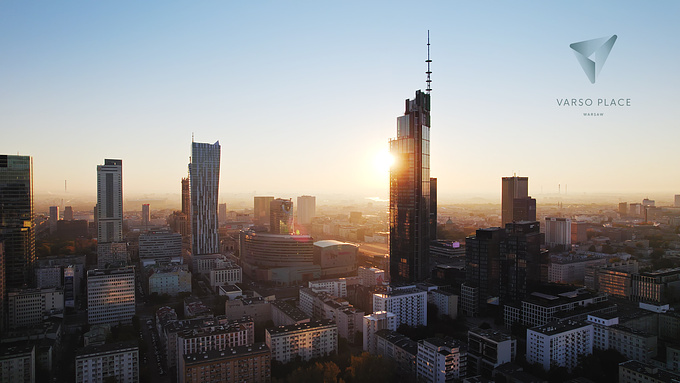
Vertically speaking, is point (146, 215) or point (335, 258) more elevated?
point (146, 215)

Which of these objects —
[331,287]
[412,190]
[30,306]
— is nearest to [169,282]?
[30,306]

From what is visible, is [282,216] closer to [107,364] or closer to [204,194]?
[204,194]

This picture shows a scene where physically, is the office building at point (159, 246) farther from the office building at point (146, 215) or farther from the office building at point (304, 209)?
the office building at point (304, 209)

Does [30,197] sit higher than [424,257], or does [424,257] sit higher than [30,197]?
[30,197]

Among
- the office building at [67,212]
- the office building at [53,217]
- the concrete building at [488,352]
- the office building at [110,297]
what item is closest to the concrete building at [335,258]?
the office building at [110,297]

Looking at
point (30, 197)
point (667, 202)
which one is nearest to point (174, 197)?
point (30, 197)

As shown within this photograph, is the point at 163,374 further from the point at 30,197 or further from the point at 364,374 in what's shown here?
the point at 30,197

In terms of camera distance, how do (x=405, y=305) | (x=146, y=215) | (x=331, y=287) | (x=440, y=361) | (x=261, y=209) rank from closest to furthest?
(x=440, y=361) < (x=405, y=305) < (x=331, y=287) < (x=146, y=215) < (x=261, y=209)
